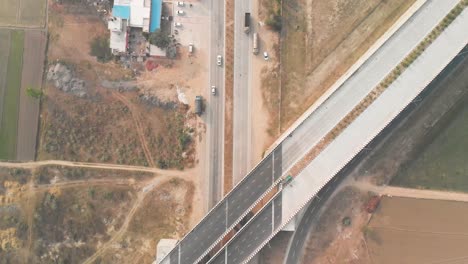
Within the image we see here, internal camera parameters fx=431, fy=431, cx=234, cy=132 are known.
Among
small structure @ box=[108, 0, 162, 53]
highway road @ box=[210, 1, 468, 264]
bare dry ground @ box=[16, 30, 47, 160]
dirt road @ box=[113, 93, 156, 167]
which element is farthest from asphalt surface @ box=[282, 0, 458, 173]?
bare dry ground @ box=[16, 30, 47, 160]

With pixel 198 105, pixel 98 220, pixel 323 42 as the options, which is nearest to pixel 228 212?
pixel 198 105

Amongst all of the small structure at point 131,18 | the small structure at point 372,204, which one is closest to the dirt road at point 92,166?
the small structure at point 131,18

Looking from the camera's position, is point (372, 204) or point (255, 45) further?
point (255, 45)

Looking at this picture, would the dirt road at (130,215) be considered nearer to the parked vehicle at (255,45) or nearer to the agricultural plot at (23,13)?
the parked vehicle at (255,45)

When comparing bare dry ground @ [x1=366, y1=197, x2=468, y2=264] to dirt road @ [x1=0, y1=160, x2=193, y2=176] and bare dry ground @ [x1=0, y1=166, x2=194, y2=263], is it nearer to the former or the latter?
bare dry ground @ [x1=0, y1=166, x2=194, y2=263]

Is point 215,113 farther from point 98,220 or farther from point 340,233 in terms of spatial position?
point 340,233

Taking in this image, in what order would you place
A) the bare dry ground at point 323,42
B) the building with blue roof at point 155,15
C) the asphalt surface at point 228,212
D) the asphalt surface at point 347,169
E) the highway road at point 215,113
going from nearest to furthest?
the asphalt surface at point 228,212, the asphalt surface at point 347,169, the bare dry ground at point 323,42, the highway road at point 215,113, the building with blue roof at point 155,15

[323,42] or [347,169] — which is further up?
[323,42]
